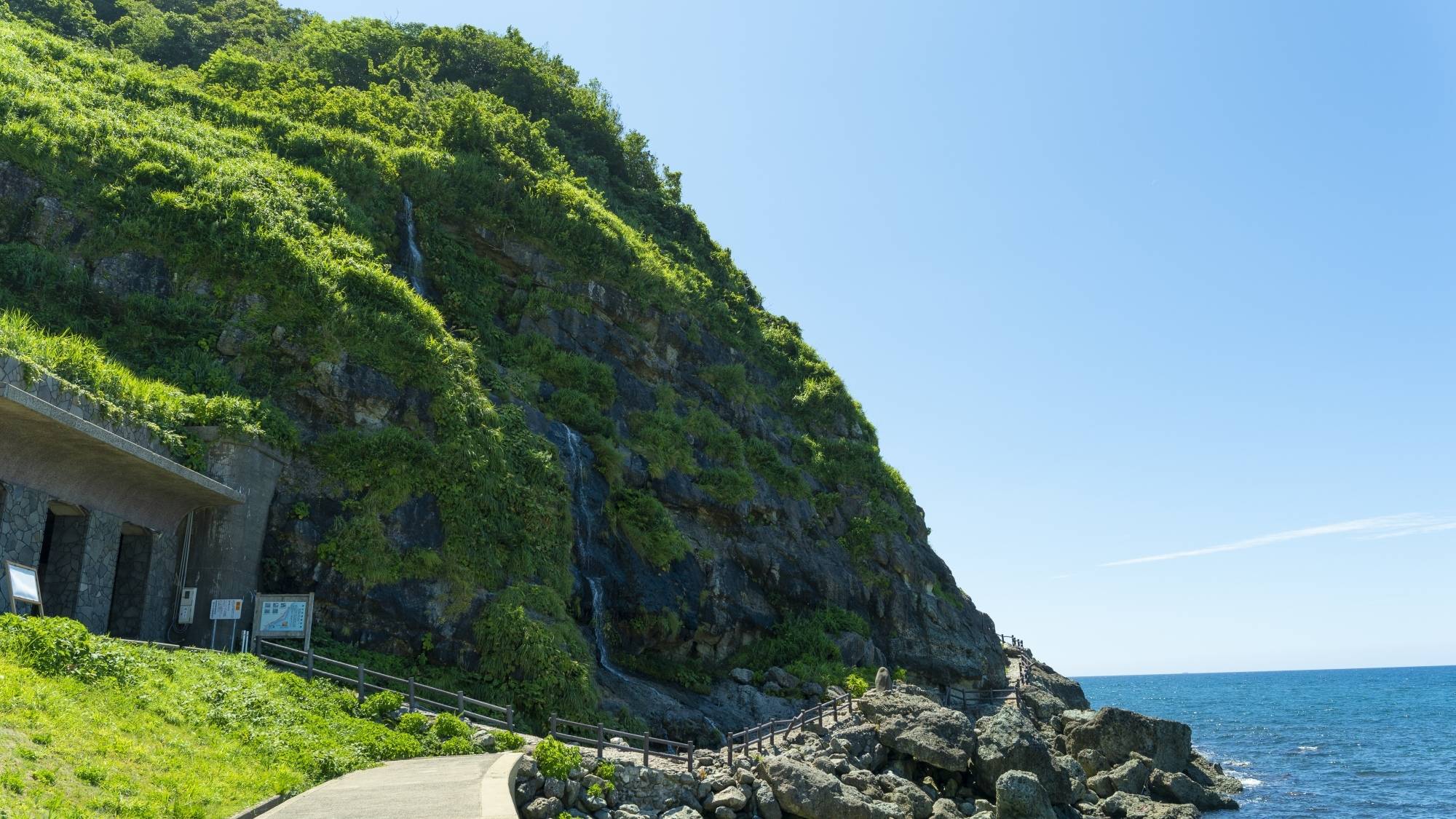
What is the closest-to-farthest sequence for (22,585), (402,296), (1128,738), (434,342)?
1. (22,585)
2. (434,342)
3. (402,296)
4. (1128,738)

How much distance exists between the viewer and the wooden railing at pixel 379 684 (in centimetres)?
2027

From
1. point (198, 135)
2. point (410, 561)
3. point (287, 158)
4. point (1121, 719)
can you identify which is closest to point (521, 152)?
point (287, 158)

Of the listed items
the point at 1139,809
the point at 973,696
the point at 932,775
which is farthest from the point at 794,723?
the point at 973,696

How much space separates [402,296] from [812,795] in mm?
20495

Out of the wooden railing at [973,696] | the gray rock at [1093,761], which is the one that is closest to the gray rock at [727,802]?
the gray rock at [1093,761]

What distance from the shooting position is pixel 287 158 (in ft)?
133

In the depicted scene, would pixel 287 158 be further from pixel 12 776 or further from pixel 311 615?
pixel 12 776

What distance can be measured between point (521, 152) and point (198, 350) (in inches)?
1104

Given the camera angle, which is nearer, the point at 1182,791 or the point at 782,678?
the point at 782,678

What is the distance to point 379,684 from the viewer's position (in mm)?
22578

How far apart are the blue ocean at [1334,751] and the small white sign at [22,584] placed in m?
39.3

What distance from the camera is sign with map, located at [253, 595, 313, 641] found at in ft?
72.6

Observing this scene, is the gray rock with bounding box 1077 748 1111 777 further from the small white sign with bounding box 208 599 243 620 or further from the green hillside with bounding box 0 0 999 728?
the small white sign with bounding box 208 599 243 620

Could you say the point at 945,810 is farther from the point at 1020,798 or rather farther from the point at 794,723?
the point at 794,723
